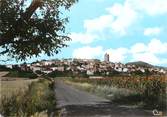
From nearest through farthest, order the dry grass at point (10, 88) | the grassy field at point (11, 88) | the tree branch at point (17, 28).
A: the tree branch at point (17, 28) < the dry grass at point (10, 88) < the grassy field at point (11, 88)

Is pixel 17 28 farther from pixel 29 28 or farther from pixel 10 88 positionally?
pixel 10 88

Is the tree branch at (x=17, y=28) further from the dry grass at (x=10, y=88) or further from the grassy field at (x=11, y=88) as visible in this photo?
the grassy field at (x=11, y=88)

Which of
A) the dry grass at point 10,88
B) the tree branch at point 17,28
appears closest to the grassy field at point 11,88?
the dry grass at point 10,88

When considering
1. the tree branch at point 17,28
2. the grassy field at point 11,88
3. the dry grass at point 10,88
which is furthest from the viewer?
the grassy field at point 11,88

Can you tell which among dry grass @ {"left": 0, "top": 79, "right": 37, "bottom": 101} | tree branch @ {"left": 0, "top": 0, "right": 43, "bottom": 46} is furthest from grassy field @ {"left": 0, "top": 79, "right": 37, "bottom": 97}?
tree branch @ {"left": 0, "top": 0, "right": 43, "bottom": 46}

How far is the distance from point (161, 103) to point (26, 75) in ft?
171

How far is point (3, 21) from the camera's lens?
90.8 ft

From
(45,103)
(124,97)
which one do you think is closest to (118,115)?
(45,103)

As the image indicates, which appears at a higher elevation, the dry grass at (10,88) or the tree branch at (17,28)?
the tree branch at (17,28)

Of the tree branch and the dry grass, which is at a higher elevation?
the tree branch

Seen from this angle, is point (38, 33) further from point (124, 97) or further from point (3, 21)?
point (124, 97)

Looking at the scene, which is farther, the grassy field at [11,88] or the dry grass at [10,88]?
the grassy field at [11,88]

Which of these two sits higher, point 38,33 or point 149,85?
point 38,33

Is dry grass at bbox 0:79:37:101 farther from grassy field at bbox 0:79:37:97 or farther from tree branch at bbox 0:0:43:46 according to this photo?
tree branch at bbox 0:0:43:46
